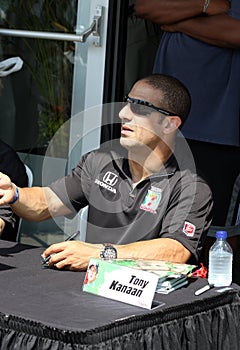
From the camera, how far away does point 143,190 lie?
Result: 330cm

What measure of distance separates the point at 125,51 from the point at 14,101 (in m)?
0.84

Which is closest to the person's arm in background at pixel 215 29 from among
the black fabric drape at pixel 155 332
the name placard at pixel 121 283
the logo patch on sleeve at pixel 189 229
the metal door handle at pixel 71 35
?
the metal door handle at pixel 71 35

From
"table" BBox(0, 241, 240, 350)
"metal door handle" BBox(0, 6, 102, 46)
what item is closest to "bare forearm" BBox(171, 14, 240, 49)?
"metal door handle" BBox(0, 6, 102, 46)

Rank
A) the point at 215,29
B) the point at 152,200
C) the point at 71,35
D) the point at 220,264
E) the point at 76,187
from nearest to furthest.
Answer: the point at 220,264, the point at 152,200, the point at 76,187, the point at 215,29, the point at 71,35

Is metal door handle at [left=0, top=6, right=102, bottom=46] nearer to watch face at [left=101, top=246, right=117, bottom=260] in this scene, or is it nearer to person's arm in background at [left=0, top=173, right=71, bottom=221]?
person's arm in background at [left=0, top=173, right=71, bottom=221]

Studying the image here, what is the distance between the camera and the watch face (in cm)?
295

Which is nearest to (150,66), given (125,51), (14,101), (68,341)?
(125,51)

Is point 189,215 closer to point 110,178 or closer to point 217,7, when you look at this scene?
point 110,178

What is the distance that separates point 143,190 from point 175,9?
115 cm

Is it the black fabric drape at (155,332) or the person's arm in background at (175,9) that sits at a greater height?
the person's arm in background at (175,9)

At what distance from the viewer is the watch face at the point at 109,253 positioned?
295cm

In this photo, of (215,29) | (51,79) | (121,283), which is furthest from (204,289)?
(51,79)

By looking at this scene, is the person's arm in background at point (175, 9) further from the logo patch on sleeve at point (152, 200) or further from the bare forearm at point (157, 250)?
the bare forearm at point (157, 250)

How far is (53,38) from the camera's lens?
4.84 metres
